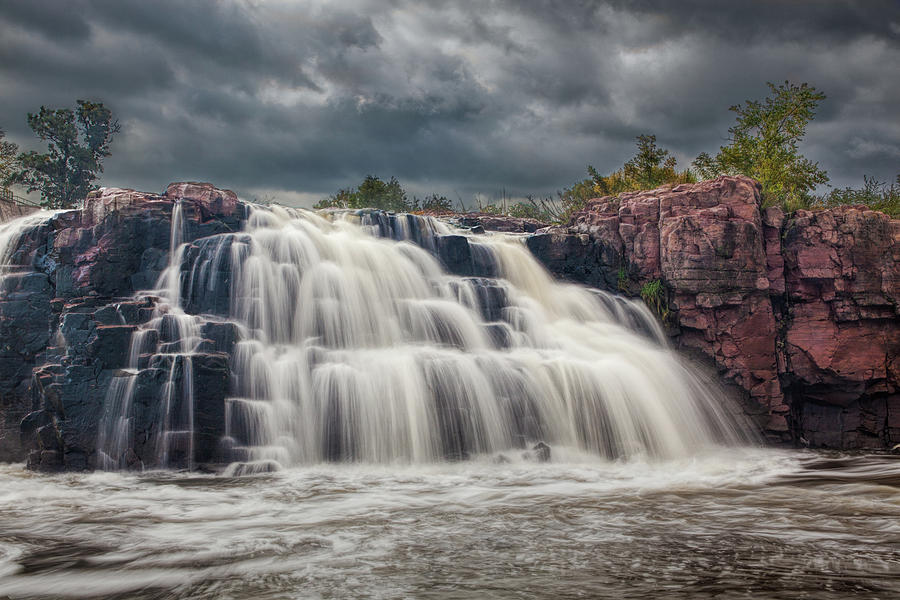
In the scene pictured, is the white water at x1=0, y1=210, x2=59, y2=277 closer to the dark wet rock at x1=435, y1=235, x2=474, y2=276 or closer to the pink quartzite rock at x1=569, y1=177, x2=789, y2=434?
the dark wet rock at x1=435, y1=235, x2=474, y2=276

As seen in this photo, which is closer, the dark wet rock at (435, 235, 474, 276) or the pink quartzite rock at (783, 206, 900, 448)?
the pink quartzite rock at (783, 206, 900, 448)

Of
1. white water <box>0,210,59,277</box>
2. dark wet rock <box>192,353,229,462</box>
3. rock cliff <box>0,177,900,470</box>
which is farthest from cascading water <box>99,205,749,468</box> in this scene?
white water <box>0,210,59,277</box>

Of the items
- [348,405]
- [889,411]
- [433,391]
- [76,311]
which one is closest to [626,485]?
[433,391]

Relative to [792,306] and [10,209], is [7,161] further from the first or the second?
[792,306]

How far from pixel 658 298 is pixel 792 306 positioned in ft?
12.8

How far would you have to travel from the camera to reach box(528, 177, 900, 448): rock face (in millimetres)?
16125

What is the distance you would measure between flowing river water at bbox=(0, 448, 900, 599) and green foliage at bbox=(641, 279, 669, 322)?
6099 millimetres

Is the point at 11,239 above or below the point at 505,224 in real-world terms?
below

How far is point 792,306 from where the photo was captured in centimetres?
1692

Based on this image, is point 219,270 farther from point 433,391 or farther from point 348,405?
point 433,391

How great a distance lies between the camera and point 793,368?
16.4 m

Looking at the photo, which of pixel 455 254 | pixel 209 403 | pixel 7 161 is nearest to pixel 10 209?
pixel 7 161

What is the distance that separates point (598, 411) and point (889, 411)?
9.63 meters

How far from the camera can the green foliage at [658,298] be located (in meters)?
17.3
